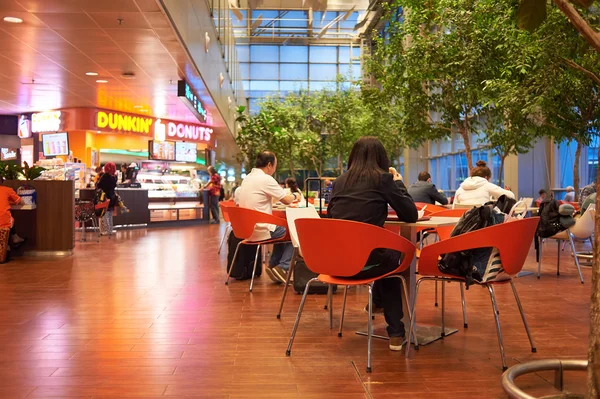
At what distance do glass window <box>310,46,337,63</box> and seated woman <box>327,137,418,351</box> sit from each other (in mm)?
32735

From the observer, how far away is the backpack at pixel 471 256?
3.47m

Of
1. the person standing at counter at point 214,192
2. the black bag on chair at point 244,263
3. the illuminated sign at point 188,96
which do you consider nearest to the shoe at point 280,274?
the black bag on chair at point 244,263

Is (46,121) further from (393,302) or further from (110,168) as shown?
(393,302)

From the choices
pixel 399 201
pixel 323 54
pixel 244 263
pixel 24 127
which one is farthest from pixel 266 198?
pixel 323 54

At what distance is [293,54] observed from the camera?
3559 centimetres

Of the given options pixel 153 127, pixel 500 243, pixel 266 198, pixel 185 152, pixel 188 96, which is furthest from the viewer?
pixel 185 152

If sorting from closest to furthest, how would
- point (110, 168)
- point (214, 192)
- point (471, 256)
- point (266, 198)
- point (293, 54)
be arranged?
1. point (471, 256)
2. point (266, 198)
3. point (110, 168)
4. point (214, 192)
5. point (293, 54)

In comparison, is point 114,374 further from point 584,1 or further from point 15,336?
point 584,1

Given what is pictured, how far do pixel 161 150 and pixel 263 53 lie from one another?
65.9ft

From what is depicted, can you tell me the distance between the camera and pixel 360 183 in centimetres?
367

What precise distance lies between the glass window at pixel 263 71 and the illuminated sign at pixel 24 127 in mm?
20536

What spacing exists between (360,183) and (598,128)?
6.39m

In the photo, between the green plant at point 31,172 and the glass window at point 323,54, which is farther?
the glass window at point 323,54

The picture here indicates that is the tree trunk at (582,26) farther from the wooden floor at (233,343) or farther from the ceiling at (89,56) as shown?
the ceiling at (89,56)
